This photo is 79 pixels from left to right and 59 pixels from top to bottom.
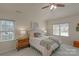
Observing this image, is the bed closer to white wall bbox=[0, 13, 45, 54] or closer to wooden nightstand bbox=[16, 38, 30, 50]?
wooden nightstand bbox=[16, 38, 30, 50]

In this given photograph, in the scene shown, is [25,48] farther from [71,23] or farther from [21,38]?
[71,23]

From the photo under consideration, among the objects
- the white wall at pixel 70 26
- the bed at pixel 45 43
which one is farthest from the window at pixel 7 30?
the white wall at pixel 70 26

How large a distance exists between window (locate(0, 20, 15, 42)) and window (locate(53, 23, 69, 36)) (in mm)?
945

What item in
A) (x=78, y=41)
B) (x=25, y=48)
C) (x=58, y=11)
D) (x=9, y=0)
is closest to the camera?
(x=9, y=0)

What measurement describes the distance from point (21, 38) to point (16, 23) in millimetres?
355

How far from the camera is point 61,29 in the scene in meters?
1.96

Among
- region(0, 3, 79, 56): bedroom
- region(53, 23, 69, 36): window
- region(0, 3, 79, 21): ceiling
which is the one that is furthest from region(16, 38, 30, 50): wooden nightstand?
region(53, 23, 69, 36): window

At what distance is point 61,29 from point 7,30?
1189mm

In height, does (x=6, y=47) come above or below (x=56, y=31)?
below

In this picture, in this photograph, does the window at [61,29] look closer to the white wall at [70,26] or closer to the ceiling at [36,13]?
the white wall at [70,26]

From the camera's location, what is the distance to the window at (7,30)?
1.71m

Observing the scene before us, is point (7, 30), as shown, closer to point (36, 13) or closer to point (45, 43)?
point (36, 13)

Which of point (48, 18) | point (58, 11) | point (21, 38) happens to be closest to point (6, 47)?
point (21, 38)

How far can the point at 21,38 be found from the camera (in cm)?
194
